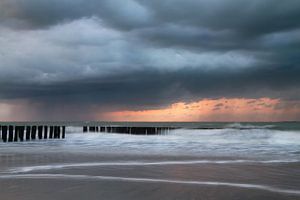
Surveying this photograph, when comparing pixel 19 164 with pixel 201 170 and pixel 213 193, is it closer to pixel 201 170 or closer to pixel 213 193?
pixel 201 170

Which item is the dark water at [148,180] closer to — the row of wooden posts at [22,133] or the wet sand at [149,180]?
the wet sand at [149,180]

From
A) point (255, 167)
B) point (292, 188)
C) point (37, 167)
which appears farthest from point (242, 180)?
point (37, 167)

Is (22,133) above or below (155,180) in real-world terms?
above

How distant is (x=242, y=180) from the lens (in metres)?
12.0

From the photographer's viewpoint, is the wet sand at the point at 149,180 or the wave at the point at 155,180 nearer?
the wet sand at the point at 149,180

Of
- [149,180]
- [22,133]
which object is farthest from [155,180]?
[22,133]

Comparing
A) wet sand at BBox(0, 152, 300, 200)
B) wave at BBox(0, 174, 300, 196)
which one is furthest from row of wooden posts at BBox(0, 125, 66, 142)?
wave at BBox(0, 174, 300, 196)

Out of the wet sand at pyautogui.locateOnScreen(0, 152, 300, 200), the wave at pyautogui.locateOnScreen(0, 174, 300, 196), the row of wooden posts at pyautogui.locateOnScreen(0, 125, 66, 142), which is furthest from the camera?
the row of wooden posts at pyautogui.locateOnScreen(0, 125, 66, 142)

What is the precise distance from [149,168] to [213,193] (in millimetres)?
5243

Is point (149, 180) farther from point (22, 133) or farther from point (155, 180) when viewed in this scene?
point (22, 133)

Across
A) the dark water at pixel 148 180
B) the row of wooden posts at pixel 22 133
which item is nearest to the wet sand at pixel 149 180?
the dark water at pixel 148 180

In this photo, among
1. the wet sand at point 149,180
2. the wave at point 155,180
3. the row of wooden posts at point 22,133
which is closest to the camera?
the wet sand at point 149,180

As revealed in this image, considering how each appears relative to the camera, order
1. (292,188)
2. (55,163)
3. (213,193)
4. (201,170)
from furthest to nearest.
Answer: (55,163) → (201,170) → (292,188) → (213,193)

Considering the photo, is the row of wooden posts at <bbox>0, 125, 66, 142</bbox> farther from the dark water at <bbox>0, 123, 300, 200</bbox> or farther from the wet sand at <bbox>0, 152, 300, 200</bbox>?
the dark water at <bbox>0, 123, 300, 200</bbox>
